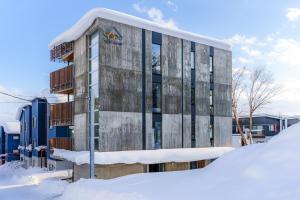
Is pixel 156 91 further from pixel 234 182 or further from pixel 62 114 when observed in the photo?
pixel 234 182

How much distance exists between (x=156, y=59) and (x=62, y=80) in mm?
8111

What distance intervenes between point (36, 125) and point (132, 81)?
814 inches

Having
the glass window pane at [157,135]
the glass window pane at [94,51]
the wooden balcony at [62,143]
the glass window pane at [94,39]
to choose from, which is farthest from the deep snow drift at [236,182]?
the wooden balcony at [62,143]

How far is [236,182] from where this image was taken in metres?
9.70

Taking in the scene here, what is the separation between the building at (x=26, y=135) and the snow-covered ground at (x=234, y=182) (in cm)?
3060

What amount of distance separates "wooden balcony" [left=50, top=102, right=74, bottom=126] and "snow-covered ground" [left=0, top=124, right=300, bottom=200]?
38.2ft

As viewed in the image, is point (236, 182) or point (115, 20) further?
point (115, 20)

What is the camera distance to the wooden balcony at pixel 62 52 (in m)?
25.5

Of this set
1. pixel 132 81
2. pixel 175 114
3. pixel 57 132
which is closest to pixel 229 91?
pixel 175 114

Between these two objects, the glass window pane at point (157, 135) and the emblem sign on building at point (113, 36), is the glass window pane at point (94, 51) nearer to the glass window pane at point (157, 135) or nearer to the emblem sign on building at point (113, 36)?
the emblem sign on building at point (113, 36)

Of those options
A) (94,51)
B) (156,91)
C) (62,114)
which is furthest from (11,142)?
Result: (156,91)

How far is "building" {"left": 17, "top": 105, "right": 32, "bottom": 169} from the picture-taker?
41600 mm

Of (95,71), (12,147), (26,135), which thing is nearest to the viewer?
(95,71)

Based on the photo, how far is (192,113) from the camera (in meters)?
26.5
